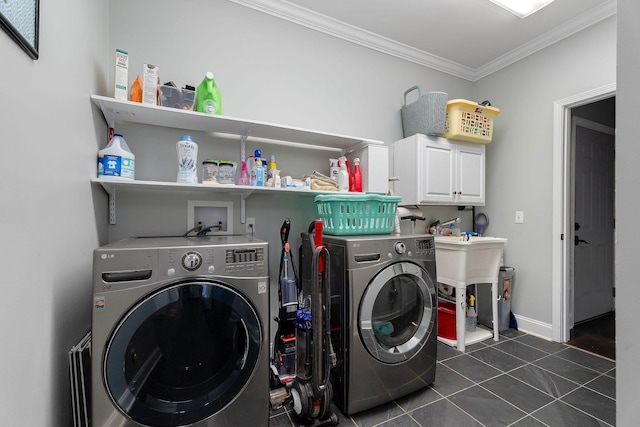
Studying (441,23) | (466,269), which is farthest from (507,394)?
(441,23)

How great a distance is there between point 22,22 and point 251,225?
1438mm

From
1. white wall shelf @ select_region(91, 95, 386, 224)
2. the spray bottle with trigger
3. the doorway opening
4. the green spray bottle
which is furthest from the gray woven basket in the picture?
the green spray bottle

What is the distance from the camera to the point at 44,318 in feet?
2.93

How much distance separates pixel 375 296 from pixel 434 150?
5.25 feet

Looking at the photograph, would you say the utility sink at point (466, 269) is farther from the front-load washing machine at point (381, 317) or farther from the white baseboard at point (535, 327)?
the front-load washing machine at point (381, 317)

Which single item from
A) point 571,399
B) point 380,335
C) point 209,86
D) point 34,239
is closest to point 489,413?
point 571,399

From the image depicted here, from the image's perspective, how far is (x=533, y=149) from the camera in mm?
2590

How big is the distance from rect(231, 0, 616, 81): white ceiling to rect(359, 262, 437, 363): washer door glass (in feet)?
6.60

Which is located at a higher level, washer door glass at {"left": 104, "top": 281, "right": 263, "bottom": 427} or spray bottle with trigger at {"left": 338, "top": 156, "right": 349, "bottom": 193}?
spray bottle with trigger at {"left": 338, "top": 156, "right": 349, "bottom": 193}

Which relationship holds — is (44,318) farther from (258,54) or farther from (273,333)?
(258,54)

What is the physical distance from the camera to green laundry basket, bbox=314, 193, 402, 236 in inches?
67.6

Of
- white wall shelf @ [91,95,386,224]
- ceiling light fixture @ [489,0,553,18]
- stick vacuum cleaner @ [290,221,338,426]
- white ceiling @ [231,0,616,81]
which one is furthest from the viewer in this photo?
white ceiling @ [231,0,616,81]

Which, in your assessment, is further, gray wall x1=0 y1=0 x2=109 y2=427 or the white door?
the white door

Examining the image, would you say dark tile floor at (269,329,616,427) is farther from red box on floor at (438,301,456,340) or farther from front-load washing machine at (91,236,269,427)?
front-load washing machine at (91,236,269,427)
